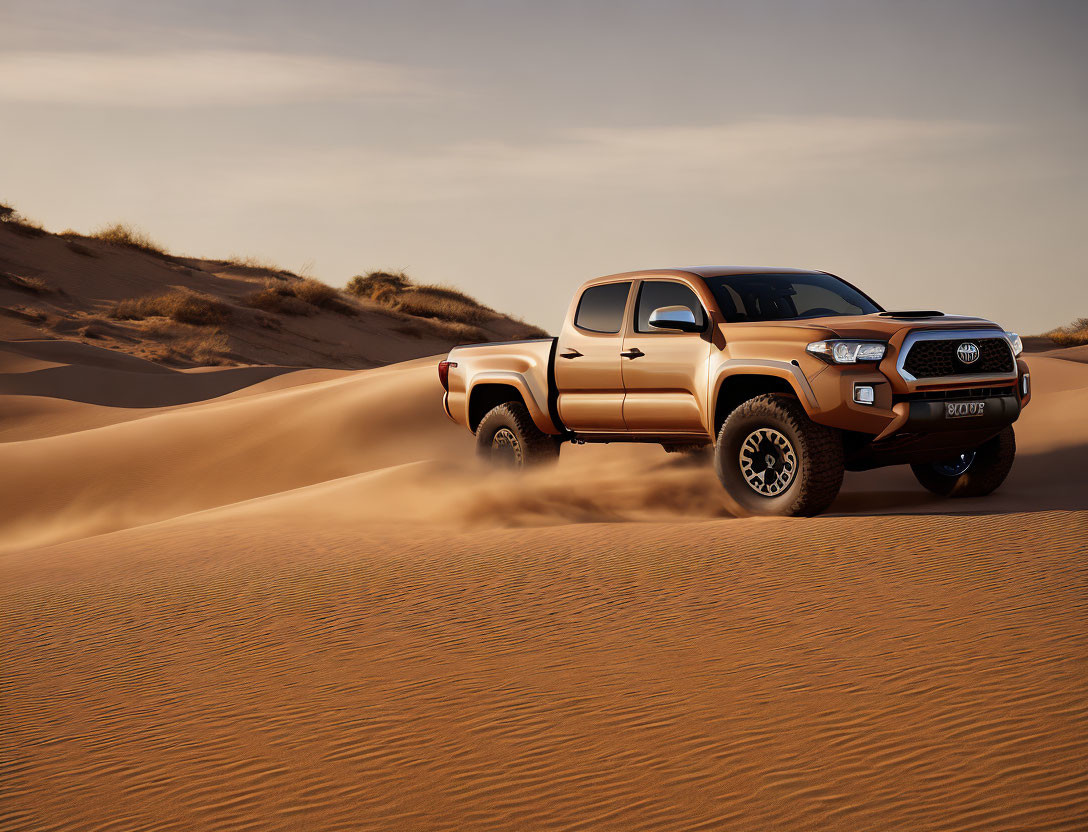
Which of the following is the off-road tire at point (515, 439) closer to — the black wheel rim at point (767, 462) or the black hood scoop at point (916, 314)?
the black wheel rim at point (767, 462)

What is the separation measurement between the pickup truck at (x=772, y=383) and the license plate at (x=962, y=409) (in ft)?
0.03

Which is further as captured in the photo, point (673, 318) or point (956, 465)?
point (956, 465)

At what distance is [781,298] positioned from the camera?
9984 mm

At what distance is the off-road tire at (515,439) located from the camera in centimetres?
1118

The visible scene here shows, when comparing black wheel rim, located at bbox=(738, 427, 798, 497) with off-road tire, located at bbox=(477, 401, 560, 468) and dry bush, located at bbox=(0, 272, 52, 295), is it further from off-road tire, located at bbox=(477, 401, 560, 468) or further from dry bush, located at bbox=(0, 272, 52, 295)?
dry bush, located at bbox=(0, 272, 52, 295)

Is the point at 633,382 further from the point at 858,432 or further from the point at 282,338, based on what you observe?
the point at 282,338

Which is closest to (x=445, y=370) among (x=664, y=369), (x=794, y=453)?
(x=664, y=369)

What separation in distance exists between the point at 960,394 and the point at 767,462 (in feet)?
4.82

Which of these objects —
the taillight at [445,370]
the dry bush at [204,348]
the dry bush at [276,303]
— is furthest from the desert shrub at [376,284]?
the taillight at [445,370]

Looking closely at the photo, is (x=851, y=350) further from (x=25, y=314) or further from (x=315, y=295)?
(x=315, y=295)

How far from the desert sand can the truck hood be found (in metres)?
1.36

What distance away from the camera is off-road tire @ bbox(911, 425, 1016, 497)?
10062mm

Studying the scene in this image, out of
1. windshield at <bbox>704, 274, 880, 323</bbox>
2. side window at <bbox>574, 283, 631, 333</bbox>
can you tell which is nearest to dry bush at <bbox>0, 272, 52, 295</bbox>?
side window at <bbox>574, 283, 631, 333</bbox>

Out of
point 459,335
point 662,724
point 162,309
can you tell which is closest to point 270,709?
point 662,724
